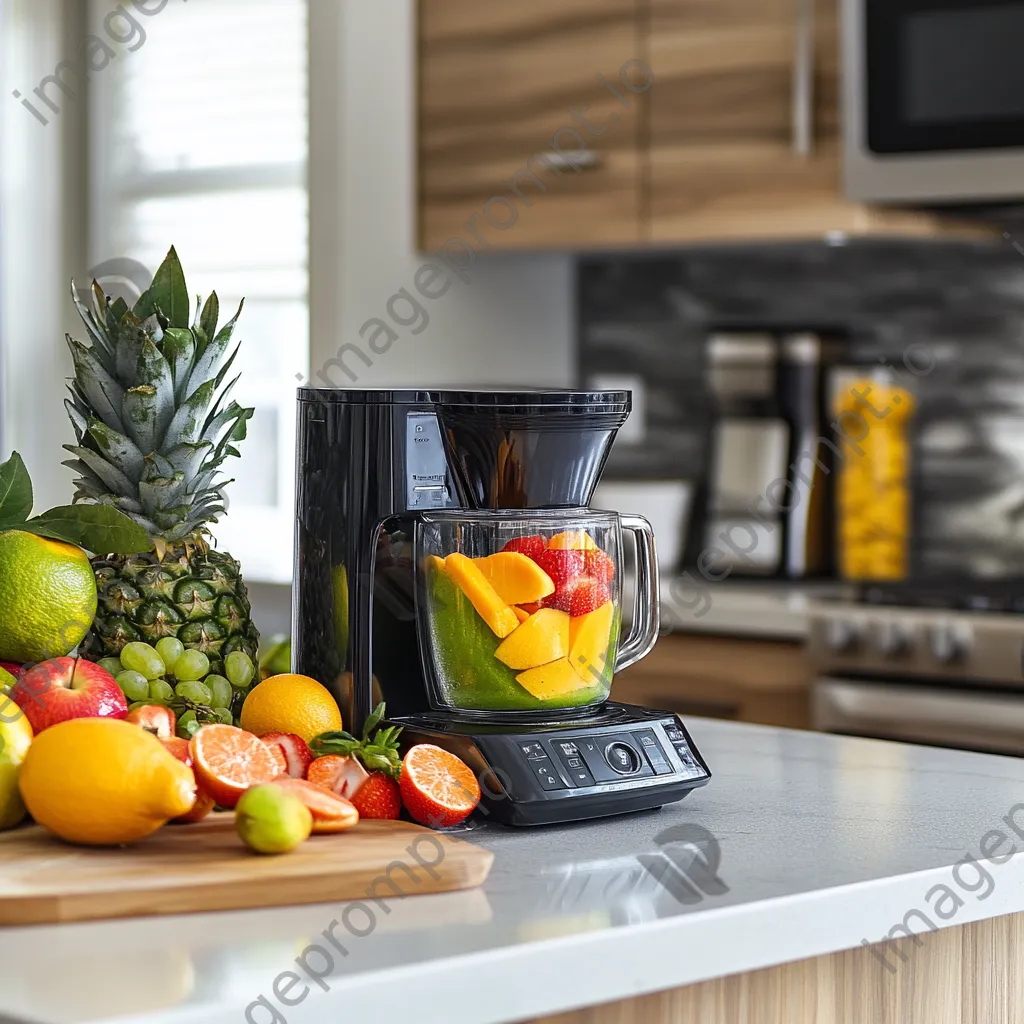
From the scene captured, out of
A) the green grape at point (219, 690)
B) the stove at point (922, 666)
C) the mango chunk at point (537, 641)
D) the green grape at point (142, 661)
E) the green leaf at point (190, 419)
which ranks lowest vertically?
the stove at point (922, 666)

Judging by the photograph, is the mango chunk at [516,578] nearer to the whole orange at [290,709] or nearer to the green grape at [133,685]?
the whole orange at [290,709]

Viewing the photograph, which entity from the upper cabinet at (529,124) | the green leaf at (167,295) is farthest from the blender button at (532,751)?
the upper cabinet at (529,124)

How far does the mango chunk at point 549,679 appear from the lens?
3.77 feet

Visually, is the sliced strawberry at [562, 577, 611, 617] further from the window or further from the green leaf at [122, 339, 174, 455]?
the window

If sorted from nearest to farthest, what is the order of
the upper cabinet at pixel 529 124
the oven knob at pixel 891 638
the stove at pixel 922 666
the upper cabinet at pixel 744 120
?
the stove at pixel 922 666 < the oven knob at pixel 891 638 < the upper cabinet at pixel 744 120 < the upper cabinet at pixel 529 124

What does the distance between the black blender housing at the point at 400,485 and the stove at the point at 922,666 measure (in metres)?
A: 1.42

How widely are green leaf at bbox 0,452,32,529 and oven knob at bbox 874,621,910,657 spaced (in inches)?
65.6

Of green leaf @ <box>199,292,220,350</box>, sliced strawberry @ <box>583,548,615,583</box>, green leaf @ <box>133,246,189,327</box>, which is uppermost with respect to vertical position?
green leaf @ <box>133,246,189,327</box>

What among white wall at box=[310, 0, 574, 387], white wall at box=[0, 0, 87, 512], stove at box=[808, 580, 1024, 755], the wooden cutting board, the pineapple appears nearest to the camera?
the wooden cutting board

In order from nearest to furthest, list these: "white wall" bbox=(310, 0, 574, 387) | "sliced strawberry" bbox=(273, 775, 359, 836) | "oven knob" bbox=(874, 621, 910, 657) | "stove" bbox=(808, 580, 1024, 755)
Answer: "sliced strawberry" bbox=(273, 775, 359, 836), "stove" bbox=(808, 580, 1024, 755), "oven knob" bbox=(874, 621, 910, 657), "white wall" bbox=(310, 0, 574, 387)

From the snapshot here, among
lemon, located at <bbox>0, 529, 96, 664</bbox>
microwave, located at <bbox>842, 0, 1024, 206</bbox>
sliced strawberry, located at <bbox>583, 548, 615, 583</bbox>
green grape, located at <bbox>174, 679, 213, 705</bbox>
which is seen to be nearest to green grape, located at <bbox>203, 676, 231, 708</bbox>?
green grape, located at <bbox>174, 679, 213, 705</bbox>

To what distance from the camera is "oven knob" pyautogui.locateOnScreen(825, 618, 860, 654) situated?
2615mm

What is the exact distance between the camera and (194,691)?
47.8 inches

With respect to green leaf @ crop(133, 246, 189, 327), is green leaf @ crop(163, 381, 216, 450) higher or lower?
lower
